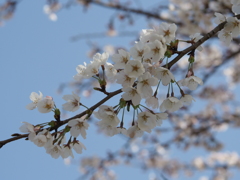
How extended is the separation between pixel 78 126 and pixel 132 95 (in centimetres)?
23

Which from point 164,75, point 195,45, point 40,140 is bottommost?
point 40,140

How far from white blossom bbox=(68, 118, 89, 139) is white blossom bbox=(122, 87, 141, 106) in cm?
18

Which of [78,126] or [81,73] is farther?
[81,73]

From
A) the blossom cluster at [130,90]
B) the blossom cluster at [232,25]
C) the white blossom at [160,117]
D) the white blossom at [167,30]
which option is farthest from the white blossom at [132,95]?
the blossom cluster at [232,25]

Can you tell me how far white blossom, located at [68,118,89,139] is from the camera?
1035 millimetres

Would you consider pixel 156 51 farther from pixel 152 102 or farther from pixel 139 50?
pixel 152 102

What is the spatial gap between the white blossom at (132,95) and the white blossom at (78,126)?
0.59 feet

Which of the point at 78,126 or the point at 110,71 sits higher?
the point at 110,71

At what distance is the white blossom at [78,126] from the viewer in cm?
104

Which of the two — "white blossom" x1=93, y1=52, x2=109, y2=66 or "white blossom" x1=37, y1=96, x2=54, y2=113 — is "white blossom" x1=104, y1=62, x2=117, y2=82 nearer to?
"white blossom" x1=93, y1=52, x2=109, y2=66

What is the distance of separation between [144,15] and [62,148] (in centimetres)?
357

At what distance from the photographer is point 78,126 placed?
107cm

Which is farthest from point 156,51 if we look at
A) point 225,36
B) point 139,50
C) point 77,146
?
point 77,146

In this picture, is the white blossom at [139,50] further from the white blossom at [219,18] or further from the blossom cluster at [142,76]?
the white blossom at [219,18]
